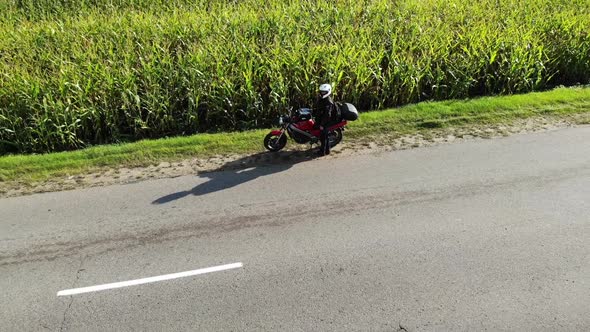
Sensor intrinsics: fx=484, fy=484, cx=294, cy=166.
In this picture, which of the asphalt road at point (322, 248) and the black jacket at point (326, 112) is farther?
the black jacket at point (326, 112)

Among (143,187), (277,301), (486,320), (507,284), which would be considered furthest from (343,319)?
(143,187)

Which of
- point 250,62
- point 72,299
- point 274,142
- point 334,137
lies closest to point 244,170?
point 274,142

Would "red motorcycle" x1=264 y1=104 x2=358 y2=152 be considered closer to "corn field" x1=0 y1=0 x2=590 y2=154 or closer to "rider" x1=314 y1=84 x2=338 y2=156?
"rider" x1=314 y1=84 x2=338 y2=156

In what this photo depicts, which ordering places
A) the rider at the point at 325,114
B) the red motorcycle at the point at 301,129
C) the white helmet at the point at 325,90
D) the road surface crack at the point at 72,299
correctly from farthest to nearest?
the red motorcycle at the point at 301,129
the rider at the point at 325,114
the white helmet at the point at 325,90
the road surface crack at the point at 72,299

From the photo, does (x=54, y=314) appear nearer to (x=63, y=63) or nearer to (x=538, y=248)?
(x=538, y=248)

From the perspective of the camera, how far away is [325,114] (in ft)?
29.1

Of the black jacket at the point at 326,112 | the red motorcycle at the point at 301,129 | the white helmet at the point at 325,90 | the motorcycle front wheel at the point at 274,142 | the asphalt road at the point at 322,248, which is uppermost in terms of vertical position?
the white helmet at the point at 325,90

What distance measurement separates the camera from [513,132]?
994 cm

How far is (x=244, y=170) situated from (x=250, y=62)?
3.11 metres

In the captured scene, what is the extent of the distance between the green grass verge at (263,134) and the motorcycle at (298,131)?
44 centimetres

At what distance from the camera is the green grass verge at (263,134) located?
8891 mm

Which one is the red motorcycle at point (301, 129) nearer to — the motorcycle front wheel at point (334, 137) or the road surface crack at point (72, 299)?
the motorcycle front wheel at point (334, 137)

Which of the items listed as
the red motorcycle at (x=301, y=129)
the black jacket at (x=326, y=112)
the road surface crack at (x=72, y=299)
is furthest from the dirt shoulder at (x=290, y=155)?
the road surface crack at (x=72, y=299)

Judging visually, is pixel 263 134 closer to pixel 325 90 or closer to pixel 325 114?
pixel 325 114
